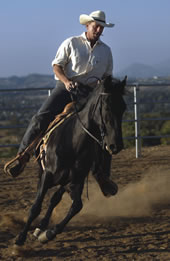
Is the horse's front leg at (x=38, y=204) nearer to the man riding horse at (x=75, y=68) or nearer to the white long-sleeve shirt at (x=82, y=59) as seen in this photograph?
the man riding horse at (x=75, y=68)

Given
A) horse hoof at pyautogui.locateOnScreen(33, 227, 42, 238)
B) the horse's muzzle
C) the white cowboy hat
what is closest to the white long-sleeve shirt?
the white cowboy hat

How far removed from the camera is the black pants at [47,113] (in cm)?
503

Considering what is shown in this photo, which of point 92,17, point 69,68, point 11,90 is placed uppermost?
point 92,17

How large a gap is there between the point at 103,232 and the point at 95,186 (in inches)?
98.5

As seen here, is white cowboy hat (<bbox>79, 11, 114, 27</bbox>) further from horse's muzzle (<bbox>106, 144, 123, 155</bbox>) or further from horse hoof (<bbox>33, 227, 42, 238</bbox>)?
horse hoof (<bbox>33, 227, 42, 238</bbox>)

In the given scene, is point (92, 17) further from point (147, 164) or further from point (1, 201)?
point (147, 164)

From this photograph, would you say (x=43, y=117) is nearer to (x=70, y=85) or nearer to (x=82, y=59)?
(x=70, y=85)

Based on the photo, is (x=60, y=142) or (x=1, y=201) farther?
(x=1, y=201)

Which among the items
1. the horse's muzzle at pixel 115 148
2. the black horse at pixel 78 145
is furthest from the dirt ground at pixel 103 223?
the horse's muzzle at pixel 115 148

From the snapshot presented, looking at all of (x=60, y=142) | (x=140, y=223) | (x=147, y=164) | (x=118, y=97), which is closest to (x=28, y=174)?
(x=147, y=164)

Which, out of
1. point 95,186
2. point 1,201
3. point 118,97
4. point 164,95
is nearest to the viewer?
point 118,97

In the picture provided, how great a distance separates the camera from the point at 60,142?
4625 mm

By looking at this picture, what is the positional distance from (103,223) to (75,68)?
1.84m

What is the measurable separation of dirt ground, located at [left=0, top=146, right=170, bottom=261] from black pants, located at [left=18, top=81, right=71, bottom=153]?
107 centimetres
